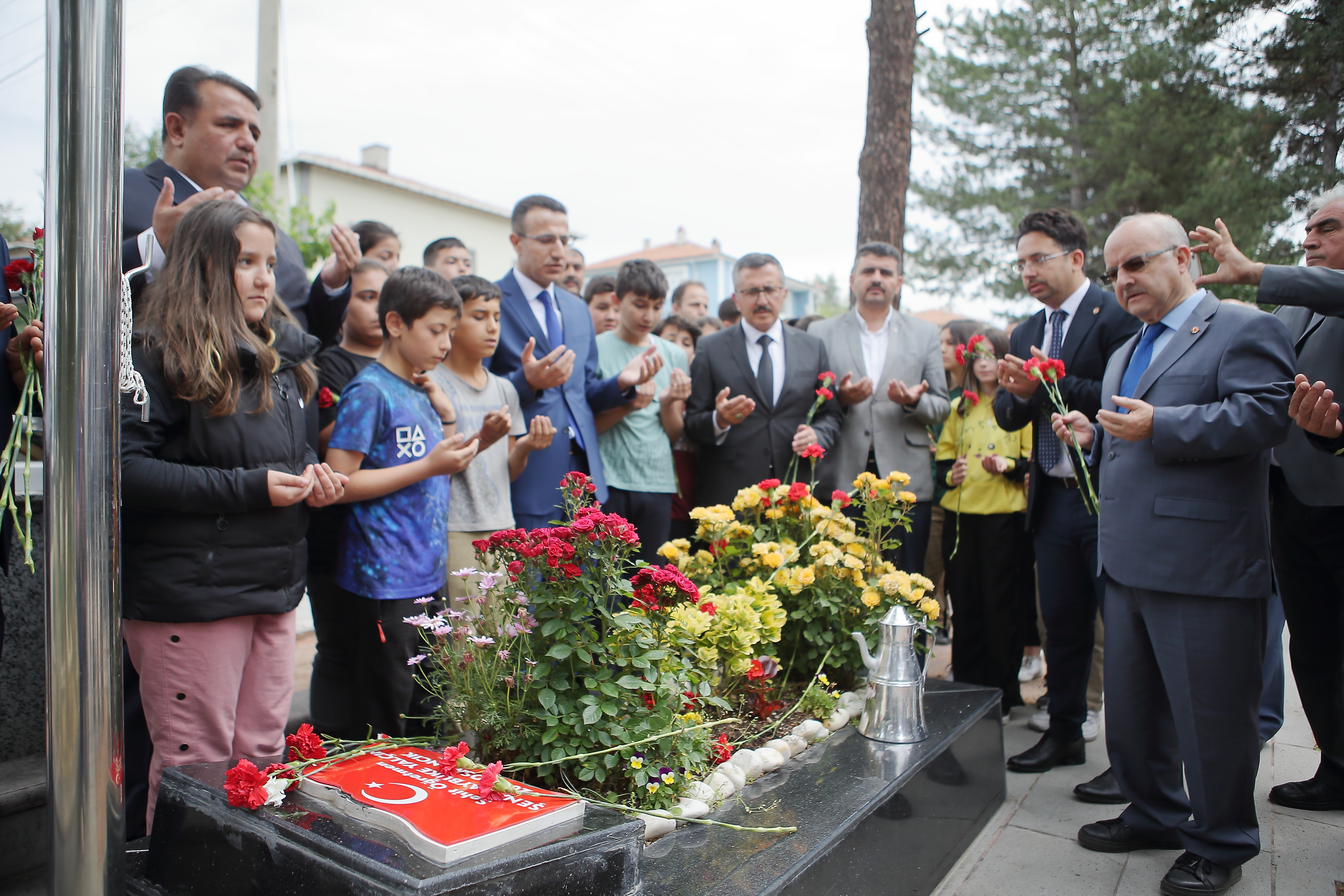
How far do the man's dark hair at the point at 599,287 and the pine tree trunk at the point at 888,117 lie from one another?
2095 millimetres

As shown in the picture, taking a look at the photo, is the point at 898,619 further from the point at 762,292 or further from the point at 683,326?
the point at 683,326

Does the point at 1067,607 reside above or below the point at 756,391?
below

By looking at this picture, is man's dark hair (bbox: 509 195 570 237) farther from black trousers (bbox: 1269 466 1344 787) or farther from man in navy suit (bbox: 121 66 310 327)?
black trousers (bbox: 1269 466 1344 787)

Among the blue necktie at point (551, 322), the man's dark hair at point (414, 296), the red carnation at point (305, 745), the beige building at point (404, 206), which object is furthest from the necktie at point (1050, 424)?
the beige building at point (404, 206)

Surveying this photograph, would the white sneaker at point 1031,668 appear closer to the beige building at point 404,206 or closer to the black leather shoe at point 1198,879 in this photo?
the black leather shoe at point 1198,879

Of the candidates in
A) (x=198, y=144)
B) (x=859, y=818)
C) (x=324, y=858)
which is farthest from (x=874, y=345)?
(x=324, y=858)

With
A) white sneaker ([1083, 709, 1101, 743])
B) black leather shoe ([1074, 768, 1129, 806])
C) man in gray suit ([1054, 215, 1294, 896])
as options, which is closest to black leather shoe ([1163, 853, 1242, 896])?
man in gray suit ([1054, 215, 1294, 896])

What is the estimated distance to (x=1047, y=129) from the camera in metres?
17.6

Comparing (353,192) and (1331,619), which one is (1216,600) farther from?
(353,192)

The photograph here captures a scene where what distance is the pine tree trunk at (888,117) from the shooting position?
21.5 ft

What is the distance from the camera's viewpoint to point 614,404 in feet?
13.6

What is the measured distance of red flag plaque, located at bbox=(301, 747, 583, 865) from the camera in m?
1.55

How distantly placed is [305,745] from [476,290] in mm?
1971

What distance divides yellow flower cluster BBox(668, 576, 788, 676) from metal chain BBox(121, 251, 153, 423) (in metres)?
1.40
